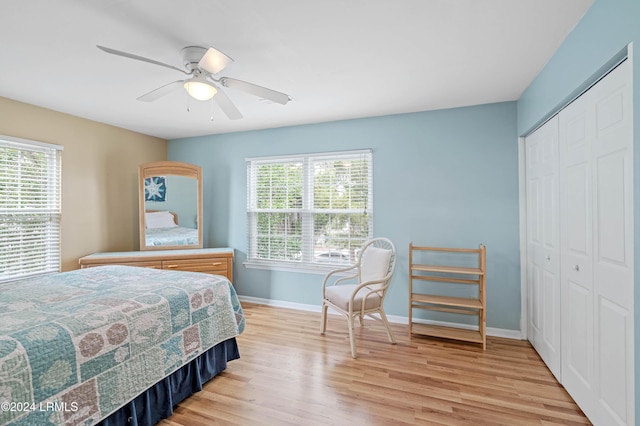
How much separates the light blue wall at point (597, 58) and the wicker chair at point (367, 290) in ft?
5.79

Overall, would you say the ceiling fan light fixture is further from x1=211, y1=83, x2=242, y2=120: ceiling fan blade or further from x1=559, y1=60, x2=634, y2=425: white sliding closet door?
x1=559, y1=60, x2=634, y2=425: white sliding closet door

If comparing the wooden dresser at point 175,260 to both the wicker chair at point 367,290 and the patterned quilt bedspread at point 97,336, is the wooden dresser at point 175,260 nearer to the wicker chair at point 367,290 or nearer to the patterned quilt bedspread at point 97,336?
the patterned quilt bedspread at point 97,336

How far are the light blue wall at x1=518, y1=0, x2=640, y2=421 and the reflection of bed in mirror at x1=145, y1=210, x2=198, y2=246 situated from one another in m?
4.19

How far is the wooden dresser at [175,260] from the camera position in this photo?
138 inches

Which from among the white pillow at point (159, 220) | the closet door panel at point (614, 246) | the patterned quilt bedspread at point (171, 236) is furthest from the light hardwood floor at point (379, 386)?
the white pillow at point (159, 220)

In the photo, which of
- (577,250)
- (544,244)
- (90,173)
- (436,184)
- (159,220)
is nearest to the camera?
(577,250)

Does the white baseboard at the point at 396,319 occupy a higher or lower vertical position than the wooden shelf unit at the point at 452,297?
lower

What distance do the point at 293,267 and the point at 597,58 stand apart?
3.43m

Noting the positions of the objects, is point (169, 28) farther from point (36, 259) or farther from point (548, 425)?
point (548, 425)

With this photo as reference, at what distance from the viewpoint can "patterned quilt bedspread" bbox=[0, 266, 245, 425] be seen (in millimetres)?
1293

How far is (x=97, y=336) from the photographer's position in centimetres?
155

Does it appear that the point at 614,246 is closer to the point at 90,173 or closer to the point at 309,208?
the point at 309,208

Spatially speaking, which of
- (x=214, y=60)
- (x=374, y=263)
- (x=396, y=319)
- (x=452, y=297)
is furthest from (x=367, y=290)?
(x=214, y=60)

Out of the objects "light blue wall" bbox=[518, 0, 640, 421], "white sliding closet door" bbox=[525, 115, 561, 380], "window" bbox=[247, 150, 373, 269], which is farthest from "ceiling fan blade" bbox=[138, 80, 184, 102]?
"white sliding closet door" bbox=[525, 115, 561, 380]
